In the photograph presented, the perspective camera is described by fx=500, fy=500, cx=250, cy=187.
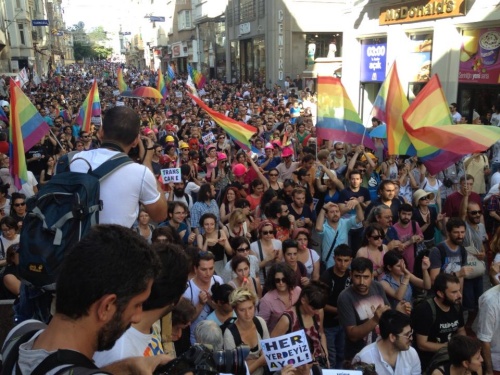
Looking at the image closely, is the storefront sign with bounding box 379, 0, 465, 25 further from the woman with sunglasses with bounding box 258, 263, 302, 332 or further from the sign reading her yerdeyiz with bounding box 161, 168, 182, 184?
the woman with sunglasses with bounding box 258, 263, 302, 332

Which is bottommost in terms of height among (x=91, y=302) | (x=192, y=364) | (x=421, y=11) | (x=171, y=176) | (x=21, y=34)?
(x=171, y=176)

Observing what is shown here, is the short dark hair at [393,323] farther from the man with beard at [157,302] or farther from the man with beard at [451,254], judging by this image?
the man with beard at [157,302]

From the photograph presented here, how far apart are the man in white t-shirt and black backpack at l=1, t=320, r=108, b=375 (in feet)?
3.16

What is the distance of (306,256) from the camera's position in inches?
218

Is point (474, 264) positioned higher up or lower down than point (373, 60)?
lower down

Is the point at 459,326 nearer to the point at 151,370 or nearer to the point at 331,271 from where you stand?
the point at 331,271

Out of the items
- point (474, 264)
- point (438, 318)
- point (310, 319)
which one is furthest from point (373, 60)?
point (310, 319)

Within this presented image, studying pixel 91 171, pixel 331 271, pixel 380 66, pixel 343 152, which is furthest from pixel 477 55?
pixel 91 171

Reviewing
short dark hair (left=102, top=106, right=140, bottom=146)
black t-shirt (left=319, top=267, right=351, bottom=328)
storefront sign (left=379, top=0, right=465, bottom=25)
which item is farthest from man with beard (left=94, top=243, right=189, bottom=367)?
storefront sign (left=379, top=0, right=465, bottom=25)

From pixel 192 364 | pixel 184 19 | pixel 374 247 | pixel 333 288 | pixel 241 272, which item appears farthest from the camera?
pixel 184 19

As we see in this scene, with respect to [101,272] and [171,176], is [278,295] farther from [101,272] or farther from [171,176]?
[171,176]

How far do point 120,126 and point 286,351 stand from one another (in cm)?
175

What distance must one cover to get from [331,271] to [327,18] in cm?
2737

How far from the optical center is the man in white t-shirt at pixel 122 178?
2523mm
